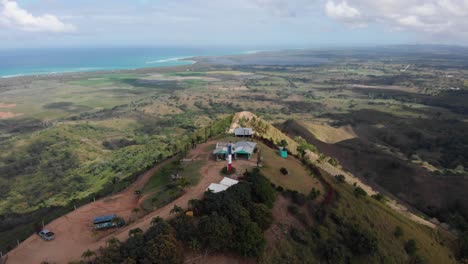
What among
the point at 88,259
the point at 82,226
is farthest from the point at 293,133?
the point at 88,259

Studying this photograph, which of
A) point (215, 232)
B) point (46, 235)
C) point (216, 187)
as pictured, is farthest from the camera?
point (216, 187)

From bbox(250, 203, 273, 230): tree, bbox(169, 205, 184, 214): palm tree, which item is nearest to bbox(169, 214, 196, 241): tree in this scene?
bbox(169, 205, 184, 214): palm tree

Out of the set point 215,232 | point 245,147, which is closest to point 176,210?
point 215,232

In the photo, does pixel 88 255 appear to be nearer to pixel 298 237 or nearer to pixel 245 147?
pixel 298 237

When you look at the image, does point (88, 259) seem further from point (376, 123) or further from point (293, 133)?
point (376, 123)

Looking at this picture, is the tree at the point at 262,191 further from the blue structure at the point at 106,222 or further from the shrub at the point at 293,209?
the blue structure at the point at 106,222

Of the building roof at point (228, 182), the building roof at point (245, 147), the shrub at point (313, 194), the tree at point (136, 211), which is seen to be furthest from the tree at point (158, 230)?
the building roof at point (245, 147)
